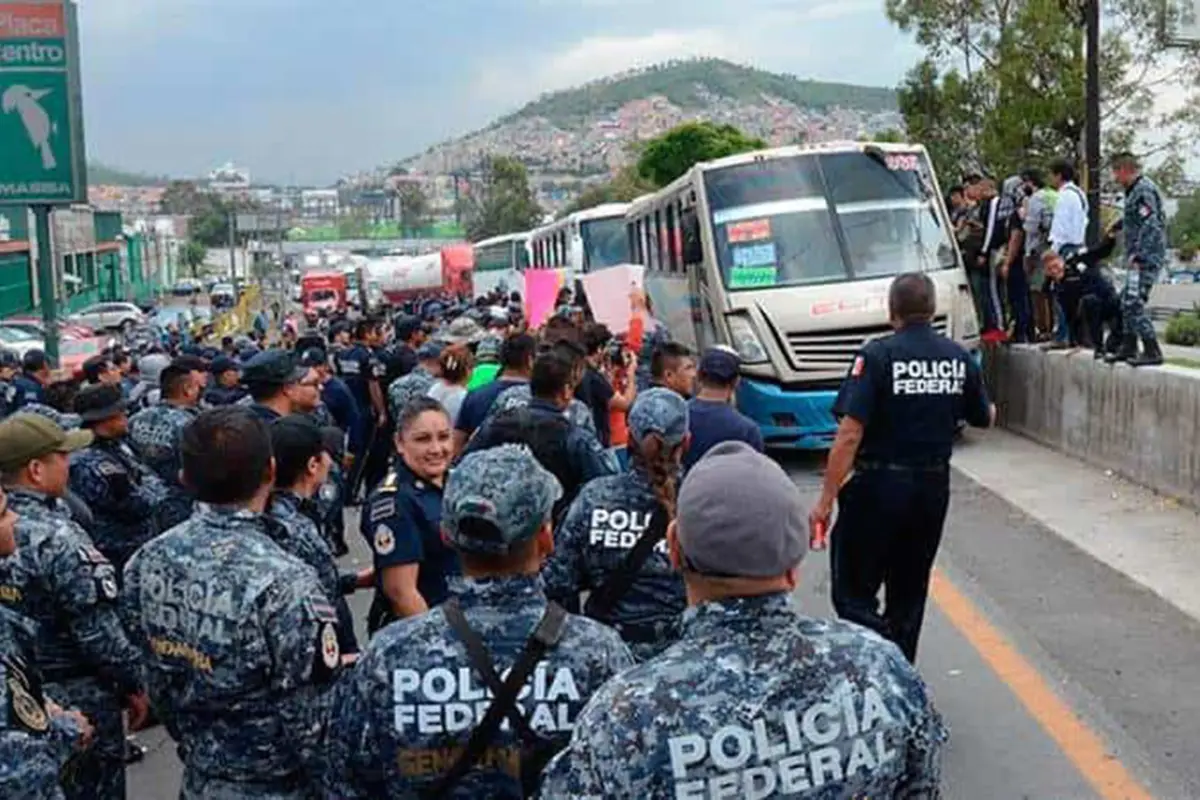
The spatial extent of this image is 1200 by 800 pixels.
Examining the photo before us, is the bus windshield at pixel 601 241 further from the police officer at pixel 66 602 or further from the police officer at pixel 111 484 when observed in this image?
the police officer at pixel 66 602

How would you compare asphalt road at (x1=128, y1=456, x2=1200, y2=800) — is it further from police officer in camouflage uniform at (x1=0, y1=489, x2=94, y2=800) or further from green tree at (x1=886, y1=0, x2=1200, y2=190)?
green tree at (x1=886, y1=0, x2=1200, y2=190)

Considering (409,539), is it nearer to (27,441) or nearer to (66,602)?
(66,602)

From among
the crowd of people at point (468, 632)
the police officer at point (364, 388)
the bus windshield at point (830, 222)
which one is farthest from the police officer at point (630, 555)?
the bus windshield at point (830, 222)

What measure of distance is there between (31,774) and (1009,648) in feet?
17.5

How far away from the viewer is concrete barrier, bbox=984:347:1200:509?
10445 millimetres

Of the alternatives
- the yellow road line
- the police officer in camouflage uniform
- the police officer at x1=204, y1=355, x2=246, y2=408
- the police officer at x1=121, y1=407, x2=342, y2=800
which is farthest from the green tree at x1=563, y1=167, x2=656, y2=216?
the police officer in camouflage uniform

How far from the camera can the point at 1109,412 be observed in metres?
12.1

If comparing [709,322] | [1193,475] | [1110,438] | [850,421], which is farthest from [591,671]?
[709,322]

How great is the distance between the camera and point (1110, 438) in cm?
1207

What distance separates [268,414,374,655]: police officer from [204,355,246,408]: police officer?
15.4 ft

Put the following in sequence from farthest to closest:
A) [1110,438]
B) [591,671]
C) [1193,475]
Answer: [1110,438] < [1193,475] < [591,671]

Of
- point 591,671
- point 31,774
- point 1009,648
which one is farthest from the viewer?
point 1009,648

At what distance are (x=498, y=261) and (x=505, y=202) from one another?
Result: 6262 cm

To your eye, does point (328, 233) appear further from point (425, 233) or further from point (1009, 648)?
point (1009, 648)
